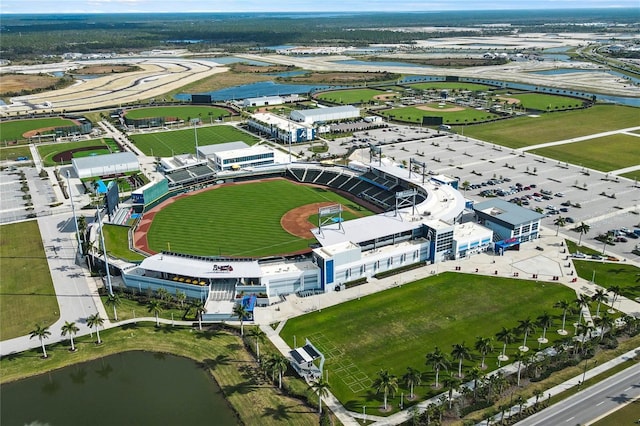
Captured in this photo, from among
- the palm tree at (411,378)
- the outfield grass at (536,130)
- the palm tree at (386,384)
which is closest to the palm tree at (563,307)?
the palm tree at (411,378)

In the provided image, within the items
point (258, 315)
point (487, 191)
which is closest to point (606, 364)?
point (258, 315)

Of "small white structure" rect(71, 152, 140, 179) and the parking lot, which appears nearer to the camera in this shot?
the parking lot

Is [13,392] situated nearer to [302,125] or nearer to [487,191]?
[487,191]

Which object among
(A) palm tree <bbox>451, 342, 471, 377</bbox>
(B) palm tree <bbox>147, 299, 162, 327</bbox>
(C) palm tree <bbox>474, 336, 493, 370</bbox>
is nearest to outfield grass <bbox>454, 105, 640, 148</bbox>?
(C) palm tree <bbox>474, 336, 493, 370</bbox>

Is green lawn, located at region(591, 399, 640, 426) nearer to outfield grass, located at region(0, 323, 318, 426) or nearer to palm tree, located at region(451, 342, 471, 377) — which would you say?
palm tree, located at region(451, 342, 471, 377)

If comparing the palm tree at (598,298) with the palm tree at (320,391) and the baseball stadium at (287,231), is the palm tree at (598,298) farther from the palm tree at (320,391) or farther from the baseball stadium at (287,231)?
the palm tree at (320,391)

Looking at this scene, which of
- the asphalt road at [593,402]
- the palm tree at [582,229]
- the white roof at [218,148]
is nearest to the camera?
the asphalt road at [593,402]

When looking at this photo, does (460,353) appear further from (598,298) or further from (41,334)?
(41,334)
